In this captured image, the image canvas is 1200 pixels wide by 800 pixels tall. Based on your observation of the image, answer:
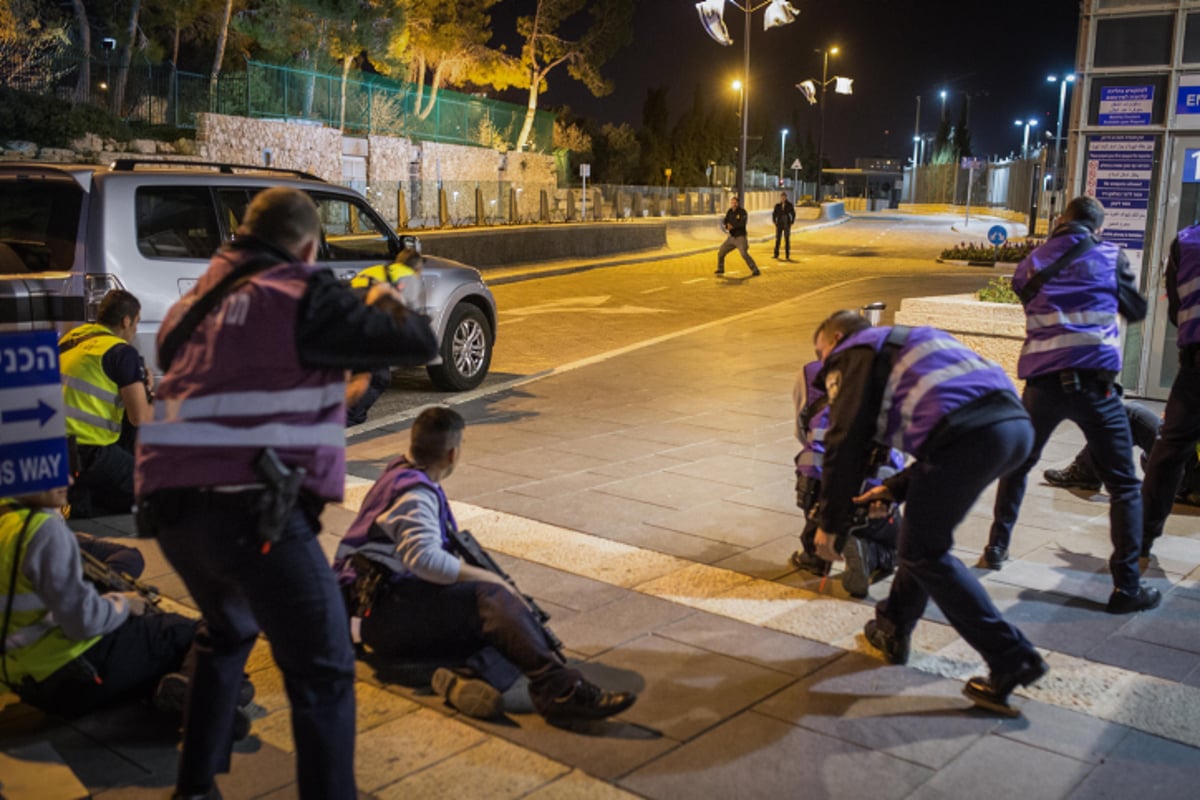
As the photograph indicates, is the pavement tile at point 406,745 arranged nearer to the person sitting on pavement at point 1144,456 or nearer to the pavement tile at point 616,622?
the pavement tile at point 616,622

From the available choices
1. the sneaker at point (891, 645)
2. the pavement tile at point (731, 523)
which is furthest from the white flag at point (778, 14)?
the sneaker at point (891, 645)

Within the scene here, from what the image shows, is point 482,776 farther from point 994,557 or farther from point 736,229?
point 736,229

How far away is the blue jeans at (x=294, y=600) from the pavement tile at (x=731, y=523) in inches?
141

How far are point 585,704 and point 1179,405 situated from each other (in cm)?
357

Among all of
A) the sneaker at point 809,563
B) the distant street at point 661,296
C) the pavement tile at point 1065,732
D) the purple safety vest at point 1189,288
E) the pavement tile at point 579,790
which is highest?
the purple safety vest at point 1189,288

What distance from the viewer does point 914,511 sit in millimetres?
4273

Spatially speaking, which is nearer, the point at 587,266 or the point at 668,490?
the point at 668,490

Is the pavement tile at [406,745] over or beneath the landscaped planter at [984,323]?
beneath

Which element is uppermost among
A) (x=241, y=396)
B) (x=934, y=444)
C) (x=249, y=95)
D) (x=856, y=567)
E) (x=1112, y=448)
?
(x=249, y=95)

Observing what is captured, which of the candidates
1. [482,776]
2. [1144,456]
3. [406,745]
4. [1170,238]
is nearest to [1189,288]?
[1144,456]

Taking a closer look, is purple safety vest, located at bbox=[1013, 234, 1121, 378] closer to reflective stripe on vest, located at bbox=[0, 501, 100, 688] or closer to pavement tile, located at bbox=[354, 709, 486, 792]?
pavement tile, located at bbox=[354, 709, 486, 792]

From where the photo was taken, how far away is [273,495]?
2994mm

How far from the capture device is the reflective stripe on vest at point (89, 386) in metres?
6.13

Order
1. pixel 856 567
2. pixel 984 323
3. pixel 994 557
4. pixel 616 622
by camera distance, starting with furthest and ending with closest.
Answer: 1. pixel 984 323
2. pixel 994 557
3. pixel 856 567
4. pixel 616 622
